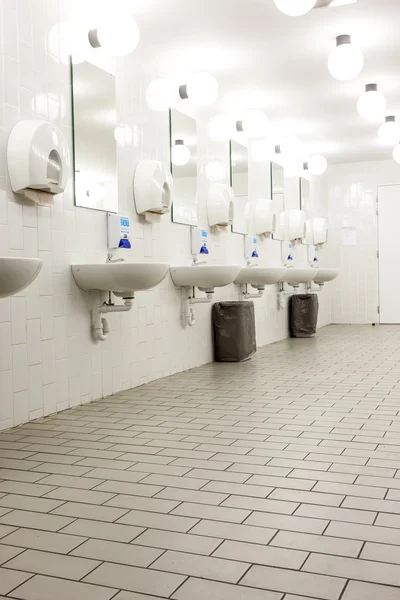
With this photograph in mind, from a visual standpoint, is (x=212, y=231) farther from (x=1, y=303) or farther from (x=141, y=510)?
(x=141, y=510)

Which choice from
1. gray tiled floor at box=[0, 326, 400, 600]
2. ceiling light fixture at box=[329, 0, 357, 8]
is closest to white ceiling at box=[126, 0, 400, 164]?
ceiling light fixture at box=[329, 0, 357, 8]

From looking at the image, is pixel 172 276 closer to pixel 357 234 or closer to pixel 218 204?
pixel 218 204

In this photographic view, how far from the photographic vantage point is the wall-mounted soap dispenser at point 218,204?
558 centimetres

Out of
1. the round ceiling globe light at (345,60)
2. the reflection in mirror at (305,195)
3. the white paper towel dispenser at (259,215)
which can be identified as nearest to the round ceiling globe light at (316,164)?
the reflection in mirror at (305,195)

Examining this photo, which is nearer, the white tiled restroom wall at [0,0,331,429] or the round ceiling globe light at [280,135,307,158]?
the white tiled restroom wall at [0,0,331,429]

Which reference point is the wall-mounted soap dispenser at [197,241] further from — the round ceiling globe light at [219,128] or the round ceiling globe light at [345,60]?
the round ceiling globe light at [345,60]

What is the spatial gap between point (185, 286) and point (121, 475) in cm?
285

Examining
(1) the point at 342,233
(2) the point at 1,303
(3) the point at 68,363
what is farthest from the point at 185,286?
(1) the point at 342,233

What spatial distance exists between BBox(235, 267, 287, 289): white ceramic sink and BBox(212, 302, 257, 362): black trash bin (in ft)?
1.37

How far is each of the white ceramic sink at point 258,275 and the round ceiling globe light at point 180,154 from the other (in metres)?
1.23

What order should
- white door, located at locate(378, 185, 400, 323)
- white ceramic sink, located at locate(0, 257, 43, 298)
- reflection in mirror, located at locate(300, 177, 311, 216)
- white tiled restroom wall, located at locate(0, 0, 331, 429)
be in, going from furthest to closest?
white door, located at locate(378, 185, 400, 323) < reflection in mirror, located at locate(300, 177, 311, 216) < white tiled restroom wall, located at locate(0, 0, 331, 429) < white ceramic sink, located at locate(0, 257, 43, 298)

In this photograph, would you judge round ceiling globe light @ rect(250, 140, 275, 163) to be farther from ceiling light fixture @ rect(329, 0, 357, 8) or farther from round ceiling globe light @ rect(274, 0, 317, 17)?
round ceiling globe light @ rect(274, 0, 317, 17)

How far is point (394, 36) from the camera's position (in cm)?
446

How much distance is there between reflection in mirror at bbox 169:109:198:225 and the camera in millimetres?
5070
